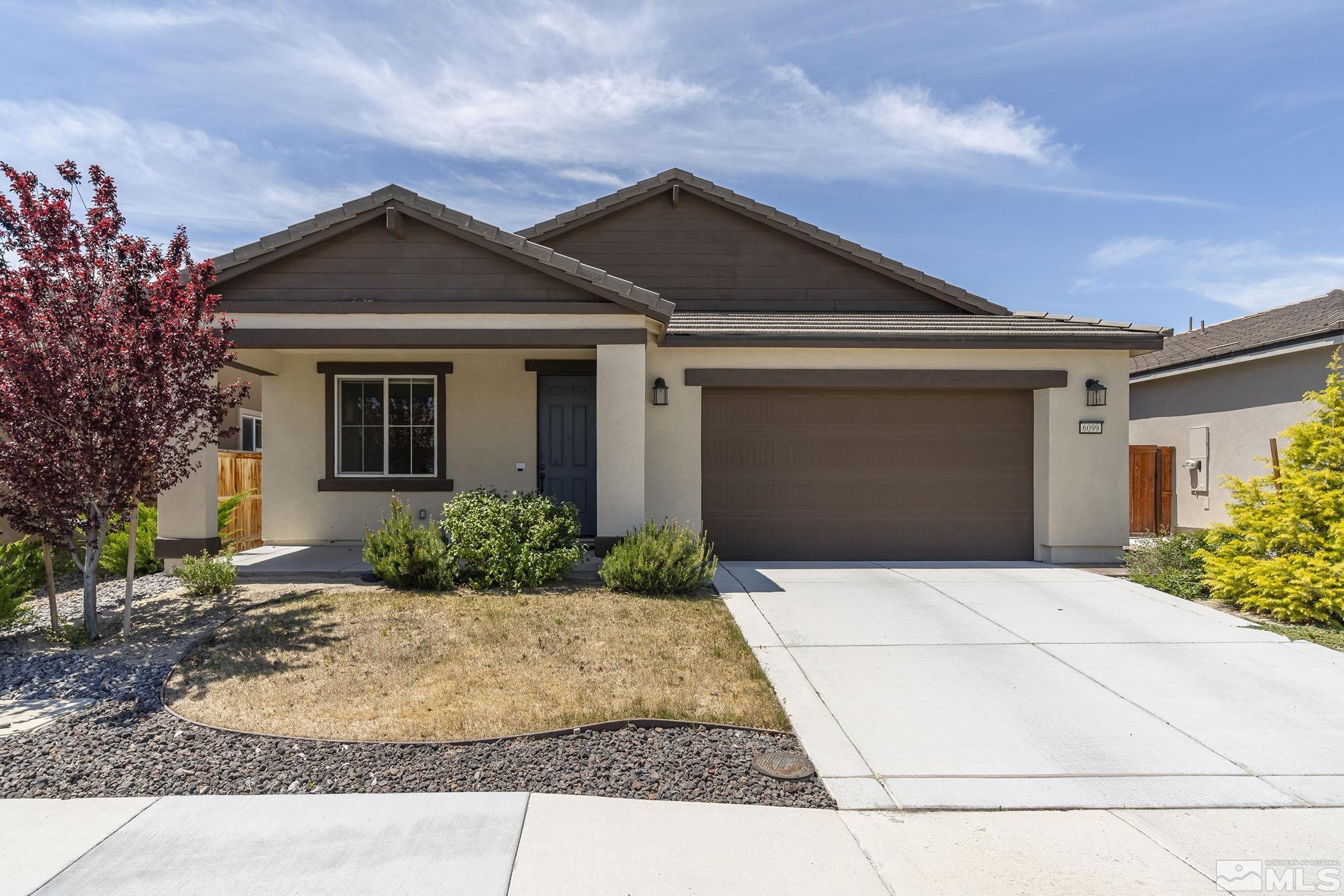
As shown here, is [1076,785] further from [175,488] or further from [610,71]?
[610,71]

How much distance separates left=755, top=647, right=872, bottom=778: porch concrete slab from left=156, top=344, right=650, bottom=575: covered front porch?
18.9ft

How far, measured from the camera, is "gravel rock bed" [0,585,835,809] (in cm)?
361

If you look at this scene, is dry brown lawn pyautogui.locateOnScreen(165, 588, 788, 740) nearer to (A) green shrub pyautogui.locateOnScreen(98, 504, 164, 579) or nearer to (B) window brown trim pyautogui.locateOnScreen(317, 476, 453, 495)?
(A) green shrub pyautogui.locateOnScreen(98, 504, 164, 579)

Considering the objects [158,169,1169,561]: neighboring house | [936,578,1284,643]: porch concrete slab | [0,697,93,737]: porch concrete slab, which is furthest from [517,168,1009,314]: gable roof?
[0,697,93,737]: porch concrete slab

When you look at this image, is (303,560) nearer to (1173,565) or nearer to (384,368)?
(384,368)

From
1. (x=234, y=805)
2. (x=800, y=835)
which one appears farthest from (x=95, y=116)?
(x=800, y=835)

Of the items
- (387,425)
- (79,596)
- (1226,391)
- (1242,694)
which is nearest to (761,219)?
(387,425)

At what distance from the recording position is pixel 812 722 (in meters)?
4.43

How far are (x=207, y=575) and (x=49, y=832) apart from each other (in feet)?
15.3

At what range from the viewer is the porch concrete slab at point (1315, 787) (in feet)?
11.7

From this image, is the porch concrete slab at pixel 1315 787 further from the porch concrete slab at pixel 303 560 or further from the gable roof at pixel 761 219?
the gable roof at pixel 761 219

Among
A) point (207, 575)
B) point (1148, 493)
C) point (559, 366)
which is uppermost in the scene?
point (559, 366)

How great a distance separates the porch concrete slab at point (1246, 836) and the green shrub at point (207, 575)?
7898 millimetres

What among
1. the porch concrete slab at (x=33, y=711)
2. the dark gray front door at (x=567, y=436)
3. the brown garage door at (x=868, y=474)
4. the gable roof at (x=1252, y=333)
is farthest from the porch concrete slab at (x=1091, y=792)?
the gable roof at (x=1252, y=333)
